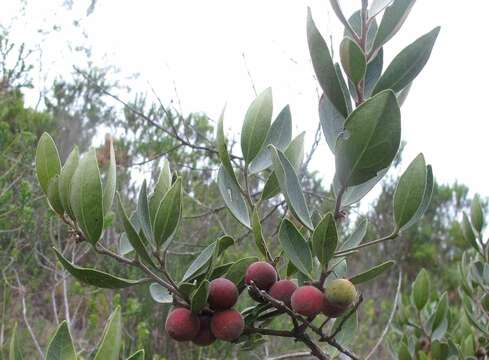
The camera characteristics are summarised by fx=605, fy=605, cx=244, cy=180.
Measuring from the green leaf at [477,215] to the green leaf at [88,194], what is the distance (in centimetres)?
140

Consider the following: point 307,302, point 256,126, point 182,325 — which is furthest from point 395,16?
point 182,325

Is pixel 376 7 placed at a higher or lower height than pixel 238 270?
higher

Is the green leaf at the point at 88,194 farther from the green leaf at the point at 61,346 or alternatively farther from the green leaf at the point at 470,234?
the green leaf at the point at 470,234

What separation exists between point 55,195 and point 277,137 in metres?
0.41

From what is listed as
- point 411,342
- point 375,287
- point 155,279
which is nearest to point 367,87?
point 155,279

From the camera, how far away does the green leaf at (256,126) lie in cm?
98

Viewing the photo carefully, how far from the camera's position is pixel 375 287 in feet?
27.9

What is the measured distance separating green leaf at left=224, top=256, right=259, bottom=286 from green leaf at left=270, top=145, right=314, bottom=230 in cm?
12

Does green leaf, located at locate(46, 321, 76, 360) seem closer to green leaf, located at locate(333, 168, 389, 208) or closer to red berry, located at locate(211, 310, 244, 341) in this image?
red berry, located at locate(211, 310, 244, 341)

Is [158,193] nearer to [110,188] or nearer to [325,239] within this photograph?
[110,188]

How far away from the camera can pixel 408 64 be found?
840 millimetres

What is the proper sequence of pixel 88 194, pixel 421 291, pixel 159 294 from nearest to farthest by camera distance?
pixel 88 194
pixel 159 294
pixel 421 291

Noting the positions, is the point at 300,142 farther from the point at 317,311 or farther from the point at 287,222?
the point at 317,311

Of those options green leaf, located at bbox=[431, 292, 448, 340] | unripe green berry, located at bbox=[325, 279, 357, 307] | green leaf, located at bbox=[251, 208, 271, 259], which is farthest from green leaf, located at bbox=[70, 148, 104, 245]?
green leaf, located at bbox=[431, 292, 448, 340]
